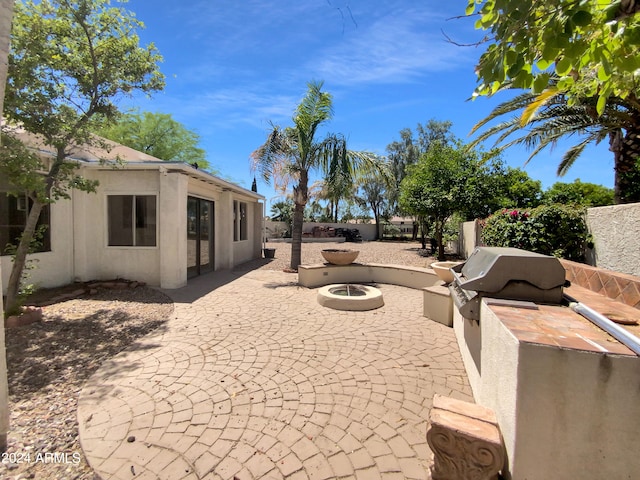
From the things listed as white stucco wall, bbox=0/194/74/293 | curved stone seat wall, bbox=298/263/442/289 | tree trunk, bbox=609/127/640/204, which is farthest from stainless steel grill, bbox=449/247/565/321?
white stucco wall, bbox=0/194/74/293

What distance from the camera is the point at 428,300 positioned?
18.9 feet

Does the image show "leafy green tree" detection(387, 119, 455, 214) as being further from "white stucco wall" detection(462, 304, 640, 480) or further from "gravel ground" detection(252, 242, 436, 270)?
"white stucco wall" detection(462, 304, 640, 480)

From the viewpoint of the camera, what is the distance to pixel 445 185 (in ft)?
42.4

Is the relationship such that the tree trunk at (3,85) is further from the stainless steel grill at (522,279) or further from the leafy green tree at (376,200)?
the leafy green tree at (376,200)

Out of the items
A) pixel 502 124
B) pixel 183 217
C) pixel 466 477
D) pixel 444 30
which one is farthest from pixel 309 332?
pixel 502 124

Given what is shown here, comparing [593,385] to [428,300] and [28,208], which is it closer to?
[428,300]

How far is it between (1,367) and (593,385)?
417cm

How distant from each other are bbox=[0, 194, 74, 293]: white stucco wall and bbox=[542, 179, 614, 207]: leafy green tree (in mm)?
13750

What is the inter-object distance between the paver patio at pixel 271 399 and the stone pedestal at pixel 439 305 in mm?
305

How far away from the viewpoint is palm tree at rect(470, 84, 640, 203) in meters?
6.53

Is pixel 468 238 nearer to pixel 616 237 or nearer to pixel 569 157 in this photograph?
pixel 569 157

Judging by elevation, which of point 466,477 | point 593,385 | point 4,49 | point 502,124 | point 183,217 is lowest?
point 466,477

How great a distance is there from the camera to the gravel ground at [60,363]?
2.33 m

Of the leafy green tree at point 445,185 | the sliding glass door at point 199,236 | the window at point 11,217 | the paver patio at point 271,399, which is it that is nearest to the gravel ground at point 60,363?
the paver patio at point 271,399
